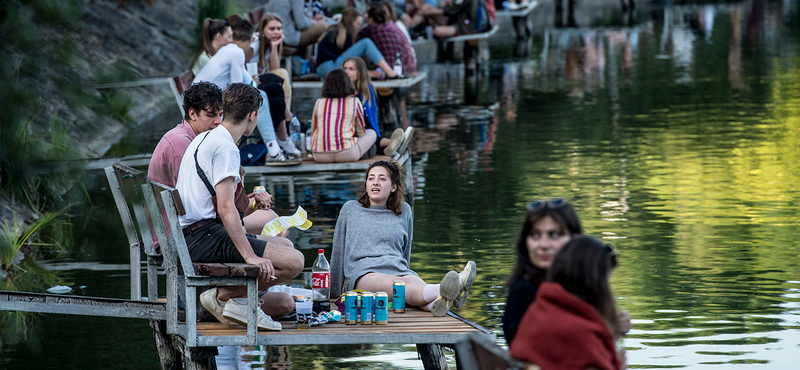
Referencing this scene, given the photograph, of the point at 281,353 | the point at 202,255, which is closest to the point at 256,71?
the point at 281,353

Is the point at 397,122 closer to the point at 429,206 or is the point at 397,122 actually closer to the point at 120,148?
the point at 120,148

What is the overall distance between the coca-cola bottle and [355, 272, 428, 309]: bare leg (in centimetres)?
21

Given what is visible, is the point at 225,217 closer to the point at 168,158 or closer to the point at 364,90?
the point at 168,158

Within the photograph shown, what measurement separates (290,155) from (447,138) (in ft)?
15.7

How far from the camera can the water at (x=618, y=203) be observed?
7523 millimetres

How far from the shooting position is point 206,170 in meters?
6.29

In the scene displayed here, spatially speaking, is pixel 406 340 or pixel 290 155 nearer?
pixel 406 340

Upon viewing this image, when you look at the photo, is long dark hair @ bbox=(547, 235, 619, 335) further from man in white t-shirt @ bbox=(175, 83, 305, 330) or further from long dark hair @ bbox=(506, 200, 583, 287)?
man in white t-shirt @ bbox=(175, 83, 305, 330)

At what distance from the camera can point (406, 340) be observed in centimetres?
601

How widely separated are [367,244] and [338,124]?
4651 mm

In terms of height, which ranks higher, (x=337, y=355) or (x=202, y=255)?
(x=202, y=255)

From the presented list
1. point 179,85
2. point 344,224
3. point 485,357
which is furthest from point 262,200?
point 179,85

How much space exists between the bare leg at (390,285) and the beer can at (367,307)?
52 cm

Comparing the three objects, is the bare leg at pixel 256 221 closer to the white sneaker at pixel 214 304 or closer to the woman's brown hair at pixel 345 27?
the white sneaker at pixel 214 304
